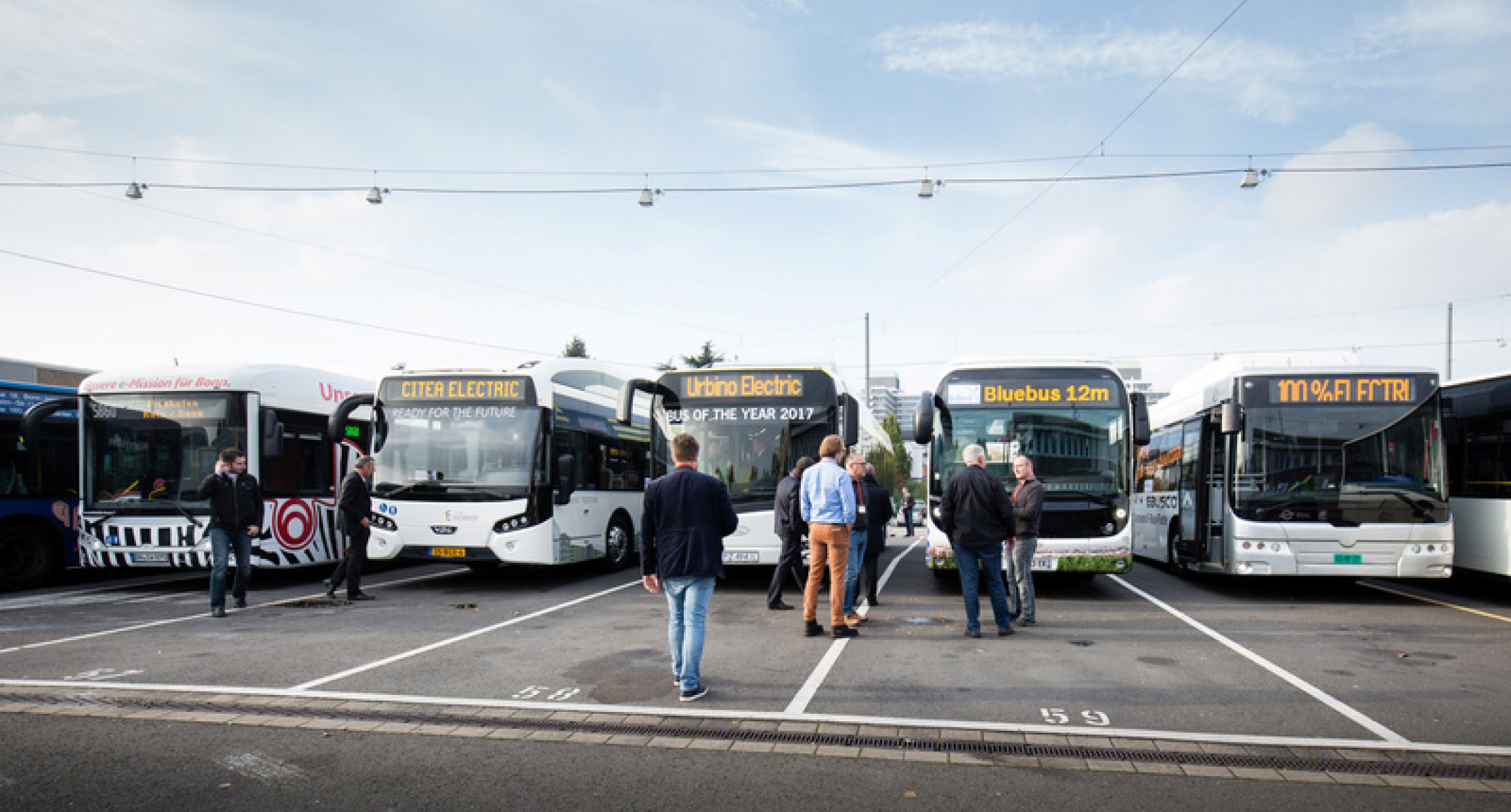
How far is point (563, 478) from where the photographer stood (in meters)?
12.0

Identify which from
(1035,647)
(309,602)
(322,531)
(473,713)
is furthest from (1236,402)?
(322,531)

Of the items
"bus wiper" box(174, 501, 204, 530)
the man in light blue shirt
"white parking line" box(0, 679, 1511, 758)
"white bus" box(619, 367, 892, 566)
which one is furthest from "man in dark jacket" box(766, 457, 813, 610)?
"bus wiper" box(174, 501, 204, 530)

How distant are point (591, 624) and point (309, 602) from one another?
4.20m

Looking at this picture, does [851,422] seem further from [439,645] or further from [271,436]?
[271,436]

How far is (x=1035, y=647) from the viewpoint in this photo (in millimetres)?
7988

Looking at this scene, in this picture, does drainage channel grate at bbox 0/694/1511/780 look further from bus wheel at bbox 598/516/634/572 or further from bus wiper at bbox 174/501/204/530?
bus wheel at bbox 598/516/634/572

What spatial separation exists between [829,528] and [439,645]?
12.0 ft

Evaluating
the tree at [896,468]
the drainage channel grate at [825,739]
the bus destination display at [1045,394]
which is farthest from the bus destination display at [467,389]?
the tree at [896,468]

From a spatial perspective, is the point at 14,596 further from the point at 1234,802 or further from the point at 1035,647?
the point at 1234,802

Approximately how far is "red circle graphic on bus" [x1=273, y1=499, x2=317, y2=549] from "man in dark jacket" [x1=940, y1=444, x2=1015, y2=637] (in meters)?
9.55

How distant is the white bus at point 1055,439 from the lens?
35.9ft

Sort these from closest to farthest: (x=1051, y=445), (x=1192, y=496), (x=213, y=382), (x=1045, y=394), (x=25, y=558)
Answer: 1. (x=1051, y=445)
2. (x=1045, y=394)
3. (x=213, y=382)
4. (x=25, y=558)
5. (x=1192, y=496)

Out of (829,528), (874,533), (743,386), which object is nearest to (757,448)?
(743,386)

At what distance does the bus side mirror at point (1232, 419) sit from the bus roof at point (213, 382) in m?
12.8
